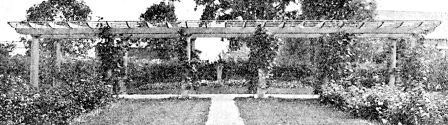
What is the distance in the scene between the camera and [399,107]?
8.57 meters

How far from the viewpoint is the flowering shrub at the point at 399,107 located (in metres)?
8.42

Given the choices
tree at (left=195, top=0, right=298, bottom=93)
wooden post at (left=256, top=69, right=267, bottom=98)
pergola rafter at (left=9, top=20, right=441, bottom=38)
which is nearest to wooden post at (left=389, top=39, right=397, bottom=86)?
pergola rafter at (left=9, top=20, right=441, bottom=38)

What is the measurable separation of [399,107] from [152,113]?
507cm

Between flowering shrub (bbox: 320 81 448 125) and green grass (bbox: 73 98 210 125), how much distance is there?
3.19 meters

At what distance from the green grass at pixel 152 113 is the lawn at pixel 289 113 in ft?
3.22

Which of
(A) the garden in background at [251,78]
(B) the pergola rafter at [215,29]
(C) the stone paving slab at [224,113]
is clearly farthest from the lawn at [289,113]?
(B) the pergola rafter at [215,29]

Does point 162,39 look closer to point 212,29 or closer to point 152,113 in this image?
point 212,29

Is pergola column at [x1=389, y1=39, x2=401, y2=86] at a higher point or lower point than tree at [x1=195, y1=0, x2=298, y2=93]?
lower

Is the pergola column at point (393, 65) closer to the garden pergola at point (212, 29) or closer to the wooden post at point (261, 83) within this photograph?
the garden pergola at point (212, 29)

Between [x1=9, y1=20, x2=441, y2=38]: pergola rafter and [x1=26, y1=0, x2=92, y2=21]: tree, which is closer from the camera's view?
[x1=9, y1=20, x2=441, y2=38]: pergola rafter

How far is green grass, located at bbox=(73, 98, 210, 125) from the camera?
920 cm

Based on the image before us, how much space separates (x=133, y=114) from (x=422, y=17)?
118 ft

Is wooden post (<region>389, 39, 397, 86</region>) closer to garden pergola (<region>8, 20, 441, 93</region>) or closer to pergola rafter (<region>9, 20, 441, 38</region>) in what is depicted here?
garden pergola (<region>8, 20, 441, 93</region>)

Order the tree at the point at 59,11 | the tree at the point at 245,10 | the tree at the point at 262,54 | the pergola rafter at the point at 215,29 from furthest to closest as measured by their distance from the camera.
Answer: the tree at the point at 245,10 < the tree at the point at 59,11 < the pergola rafter at the point at 215,29 < the tree at the point at 262,54
